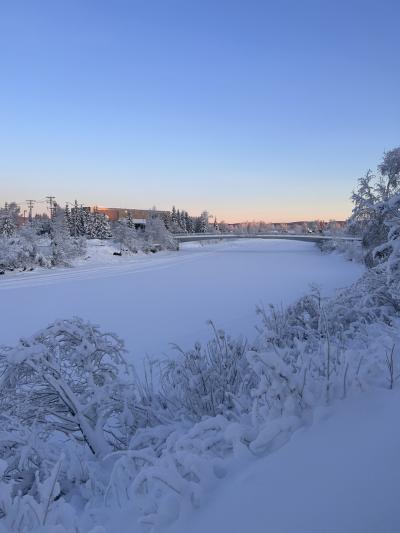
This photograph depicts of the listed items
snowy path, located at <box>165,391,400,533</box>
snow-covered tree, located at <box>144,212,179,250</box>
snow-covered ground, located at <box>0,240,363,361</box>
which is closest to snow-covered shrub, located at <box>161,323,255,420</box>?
snowy path, located at <box>165,391,400,533</box>

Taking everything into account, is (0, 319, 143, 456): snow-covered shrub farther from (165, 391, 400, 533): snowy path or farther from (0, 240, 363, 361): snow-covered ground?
(0, 240, 363, 361): snow-covered ground

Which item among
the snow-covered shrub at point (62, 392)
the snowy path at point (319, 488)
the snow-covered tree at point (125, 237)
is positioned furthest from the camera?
the snow-covered tree at point (125, 237)

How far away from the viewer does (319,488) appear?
2172 mm

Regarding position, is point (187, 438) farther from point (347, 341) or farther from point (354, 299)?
point (354, 299)

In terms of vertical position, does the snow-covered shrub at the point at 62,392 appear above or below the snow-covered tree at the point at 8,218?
below

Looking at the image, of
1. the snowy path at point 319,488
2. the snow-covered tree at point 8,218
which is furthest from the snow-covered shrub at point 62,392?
the snow-covered tree at point 8,218

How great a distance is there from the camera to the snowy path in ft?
6.31

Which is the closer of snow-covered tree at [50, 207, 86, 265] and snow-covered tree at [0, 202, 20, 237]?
snow-covered tree at [50, 207, 86, 265]

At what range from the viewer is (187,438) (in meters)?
3.21

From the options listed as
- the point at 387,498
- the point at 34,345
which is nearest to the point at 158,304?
the point at 34,345

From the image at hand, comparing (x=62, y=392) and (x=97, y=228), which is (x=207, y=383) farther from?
(x=97, y=228)

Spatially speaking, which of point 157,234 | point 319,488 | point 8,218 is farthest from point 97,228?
point 319,488

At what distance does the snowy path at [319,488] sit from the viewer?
192 centimetres

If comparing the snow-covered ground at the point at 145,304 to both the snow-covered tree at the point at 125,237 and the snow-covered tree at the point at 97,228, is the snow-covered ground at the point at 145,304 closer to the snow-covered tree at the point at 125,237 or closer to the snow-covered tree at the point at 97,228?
the snow-covered tree at the point at 125,237
